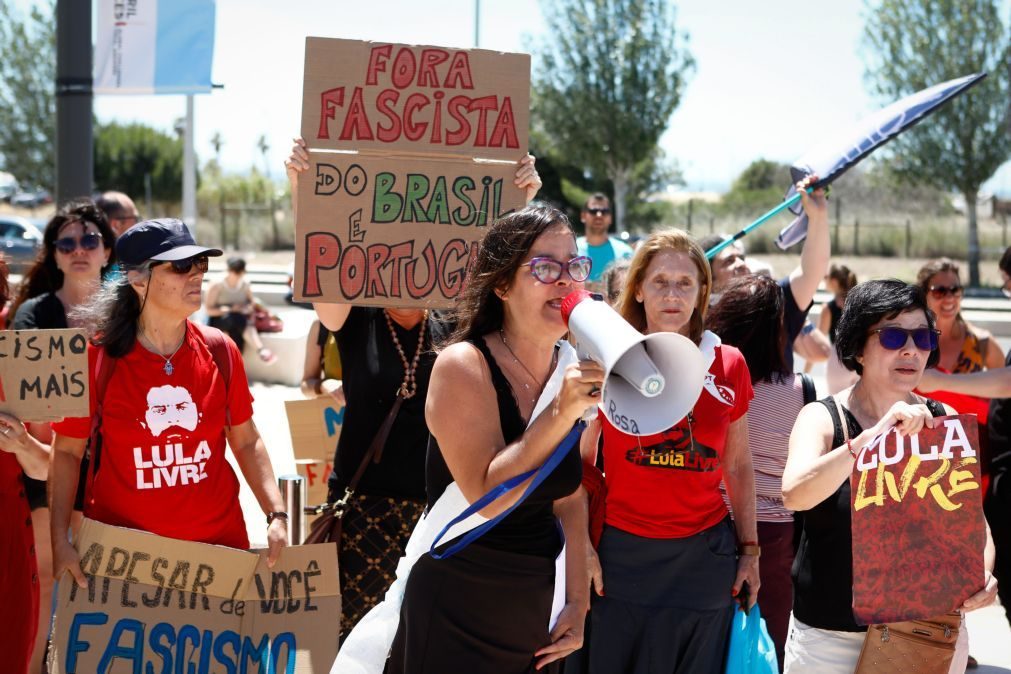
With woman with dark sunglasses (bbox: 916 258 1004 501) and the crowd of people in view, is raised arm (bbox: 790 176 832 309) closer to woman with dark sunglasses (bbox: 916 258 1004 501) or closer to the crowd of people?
the crowd of people

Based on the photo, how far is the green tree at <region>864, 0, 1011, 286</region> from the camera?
102 feet

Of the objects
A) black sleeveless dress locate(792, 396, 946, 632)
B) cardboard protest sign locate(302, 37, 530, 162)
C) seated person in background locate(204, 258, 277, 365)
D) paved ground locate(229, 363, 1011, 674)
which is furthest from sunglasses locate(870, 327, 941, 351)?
seated person in background locate(204, 258, 277, 365)

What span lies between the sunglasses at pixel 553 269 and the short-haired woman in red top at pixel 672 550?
85 cm

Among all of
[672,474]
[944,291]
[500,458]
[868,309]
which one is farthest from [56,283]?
[944,291]

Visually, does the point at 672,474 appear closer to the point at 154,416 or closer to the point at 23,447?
the point at 154,416

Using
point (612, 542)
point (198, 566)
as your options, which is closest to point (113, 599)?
point (198, 566)

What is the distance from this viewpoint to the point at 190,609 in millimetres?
3594

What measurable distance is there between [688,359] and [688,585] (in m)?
1.39

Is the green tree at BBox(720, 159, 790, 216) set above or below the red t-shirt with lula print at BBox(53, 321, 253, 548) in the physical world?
above

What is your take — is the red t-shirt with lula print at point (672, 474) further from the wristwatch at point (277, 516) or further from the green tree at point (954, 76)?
the green tree at point (954, 76)

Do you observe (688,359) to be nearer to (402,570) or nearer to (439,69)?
(402,570)

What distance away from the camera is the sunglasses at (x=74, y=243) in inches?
189

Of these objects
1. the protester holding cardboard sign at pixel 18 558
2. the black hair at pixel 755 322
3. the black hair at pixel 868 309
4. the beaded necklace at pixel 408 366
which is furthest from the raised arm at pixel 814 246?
the protester holding cardboard sign at pixel 18 558

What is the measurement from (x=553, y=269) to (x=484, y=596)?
84 cm
